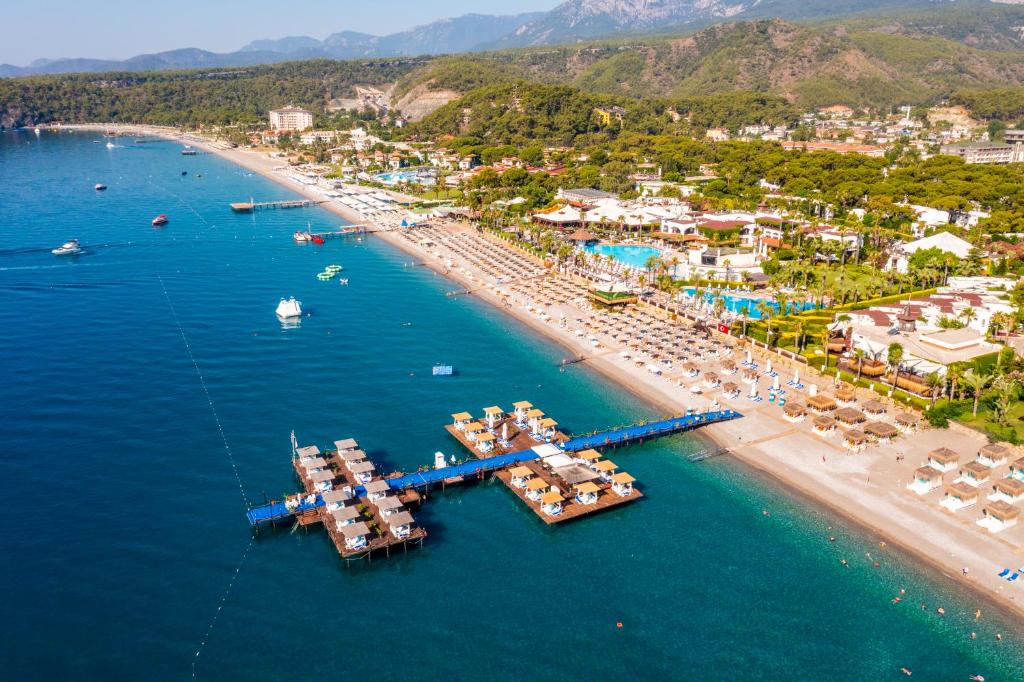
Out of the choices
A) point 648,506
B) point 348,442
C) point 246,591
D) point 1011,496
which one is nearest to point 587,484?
point 648,506

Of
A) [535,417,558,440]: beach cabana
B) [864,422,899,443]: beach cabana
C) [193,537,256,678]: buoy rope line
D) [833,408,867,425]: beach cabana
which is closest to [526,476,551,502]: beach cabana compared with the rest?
[535,417,558,440]: beach cabana

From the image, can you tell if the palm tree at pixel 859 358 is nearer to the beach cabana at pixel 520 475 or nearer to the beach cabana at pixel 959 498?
the beach cabana at pixel 959 498

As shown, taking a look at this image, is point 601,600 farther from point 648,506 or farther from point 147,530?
point 147,530

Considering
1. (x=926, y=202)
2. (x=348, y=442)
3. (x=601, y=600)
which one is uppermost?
(x=926, y=202)

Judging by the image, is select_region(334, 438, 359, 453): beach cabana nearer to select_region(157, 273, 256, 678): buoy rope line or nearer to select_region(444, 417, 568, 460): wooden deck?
select_region(157, 273, 256, 678): buoy rope line

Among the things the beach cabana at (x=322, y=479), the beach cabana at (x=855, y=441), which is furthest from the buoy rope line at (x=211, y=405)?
the beach cabana at (x=855, y=441)
